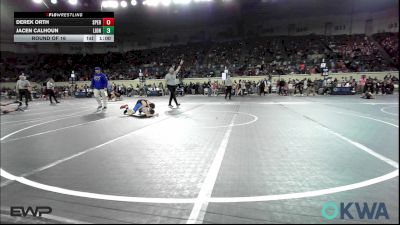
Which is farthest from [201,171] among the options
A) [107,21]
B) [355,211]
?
[107,21]

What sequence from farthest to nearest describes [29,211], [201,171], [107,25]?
[107,25] < [201,171] < [29,211]

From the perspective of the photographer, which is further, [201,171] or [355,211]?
[201,171]

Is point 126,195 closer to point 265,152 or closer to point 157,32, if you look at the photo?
point 265,152

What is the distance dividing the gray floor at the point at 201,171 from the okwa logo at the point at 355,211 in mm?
34

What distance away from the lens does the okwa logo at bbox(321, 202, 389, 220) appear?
2.62 meters

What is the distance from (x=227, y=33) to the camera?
1505 inches

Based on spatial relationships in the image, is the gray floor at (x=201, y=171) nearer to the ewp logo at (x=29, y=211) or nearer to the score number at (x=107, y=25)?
the ewp logo at (x=29, y=211)

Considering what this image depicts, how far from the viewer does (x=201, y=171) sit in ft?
13.2

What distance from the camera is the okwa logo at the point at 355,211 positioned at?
2617mm
